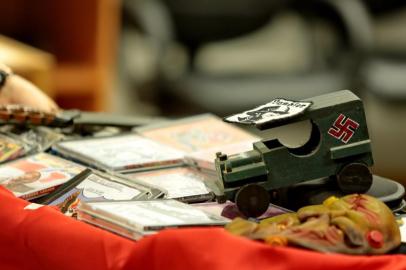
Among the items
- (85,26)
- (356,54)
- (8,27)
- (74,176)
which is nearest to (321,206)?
(74,176)

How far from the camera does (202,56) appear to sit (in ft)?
9.86

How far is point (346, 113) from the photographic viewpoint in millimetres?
943

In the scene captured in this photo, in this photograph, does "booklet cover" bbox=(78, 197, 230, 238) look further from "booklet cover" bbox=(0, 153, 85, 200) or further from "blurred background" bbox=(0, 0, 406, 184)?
"blurred background" bbox=(0, 0, 406, 184)

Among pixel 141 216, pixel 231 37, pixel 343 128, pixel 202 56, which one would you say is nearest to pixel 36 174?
pixel 141 216

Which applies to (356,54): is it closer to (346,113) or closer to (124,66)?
(124,66)

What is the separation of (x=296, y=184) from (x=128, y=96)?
2.34m

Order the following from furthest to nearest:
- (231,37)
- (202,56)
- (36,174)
Answer: 1. (202,56)
2. (231,37)
3. (36,174)

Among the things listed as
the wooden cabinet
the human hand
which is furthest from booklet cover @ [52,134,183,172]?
the wooden cabinet

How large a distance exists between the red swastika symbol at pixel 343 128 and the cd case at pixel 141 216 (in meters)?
0.14

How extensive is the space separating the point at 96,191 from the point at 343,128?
0.27 m

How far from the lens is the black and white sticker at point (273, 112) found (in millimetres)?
915

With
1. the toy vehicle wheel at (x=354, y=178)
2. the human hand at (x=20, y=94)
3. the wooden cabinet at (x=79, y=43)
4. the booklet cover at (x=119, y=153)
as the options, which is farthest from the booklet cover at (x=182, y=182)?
the wooden cabinet at (x=79, y=43)

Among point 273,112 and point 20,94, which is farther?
point 20,94

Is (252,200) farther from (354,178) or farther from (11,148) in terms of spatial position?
(11,148)
